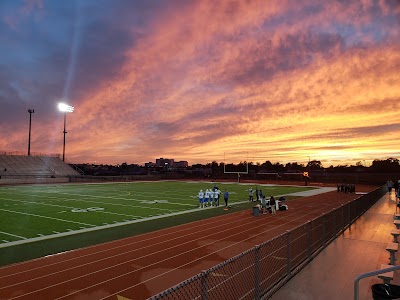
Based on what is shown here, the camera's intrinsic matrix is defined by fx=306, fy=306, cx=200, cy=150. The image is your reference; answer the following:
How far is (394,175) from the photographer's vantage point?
59.2 metres

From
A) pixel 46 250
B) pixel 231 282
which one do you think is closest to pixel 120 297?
pixel 231 282

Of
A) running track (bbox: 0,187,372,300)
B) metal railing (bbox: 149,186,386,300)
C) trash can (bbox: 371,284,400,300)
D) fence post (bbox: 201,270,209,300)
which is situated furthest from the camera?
running track (bbox: 0,187,372,300)

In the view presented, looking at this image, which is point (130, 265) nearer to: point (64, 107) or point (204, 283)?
point (204, 283)

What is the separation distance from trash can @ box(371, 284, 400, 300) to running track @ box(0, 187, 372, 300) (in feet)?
15.7

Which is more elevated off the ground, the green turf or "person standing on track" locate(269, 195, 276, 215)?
"person standing on track" locate(269, 195, 276, 215)

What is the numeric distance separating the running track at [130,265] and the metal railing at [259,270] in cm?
78

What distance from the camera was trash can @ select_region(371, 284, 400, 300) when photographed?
5.23 m

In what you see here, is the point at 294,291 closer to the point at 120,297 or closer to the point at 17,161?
the point at 120,297

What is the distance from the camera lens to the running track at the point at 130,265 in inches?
305

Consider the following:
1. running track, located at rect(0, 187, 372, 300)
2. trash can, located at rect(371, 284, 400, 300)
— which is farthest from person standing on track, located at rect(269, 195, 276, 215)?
trash can, located at rect(371, 284, 400, 300)

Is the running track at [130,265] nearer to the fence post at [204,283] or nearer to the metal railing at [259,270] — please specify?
the metal railing at [259,270]

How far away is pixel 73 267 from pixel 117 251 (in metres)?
1.97

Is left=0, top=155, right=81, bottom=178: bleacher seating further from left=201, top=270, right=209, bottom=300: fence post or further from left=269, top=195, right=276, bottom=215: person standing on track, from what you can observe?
left=201, top=270, right=209, bottom=300: fence post

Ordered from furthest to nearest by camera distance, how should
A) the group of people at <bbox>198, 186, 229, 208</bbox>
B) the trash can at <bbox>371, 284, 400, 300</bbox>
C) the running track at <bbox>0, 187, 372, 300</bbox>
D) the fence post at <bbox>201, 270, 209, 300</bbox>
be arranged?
the group of people at <bbox>198, 186, 229, 208</bbox>
the running track at <bbox>0, 187, 372, 300</bbox>
the trash can at <bbox>371, 284, 400, 300</bbox>
the fence post at <bbox>201, 270, 209, 300</bbox>
